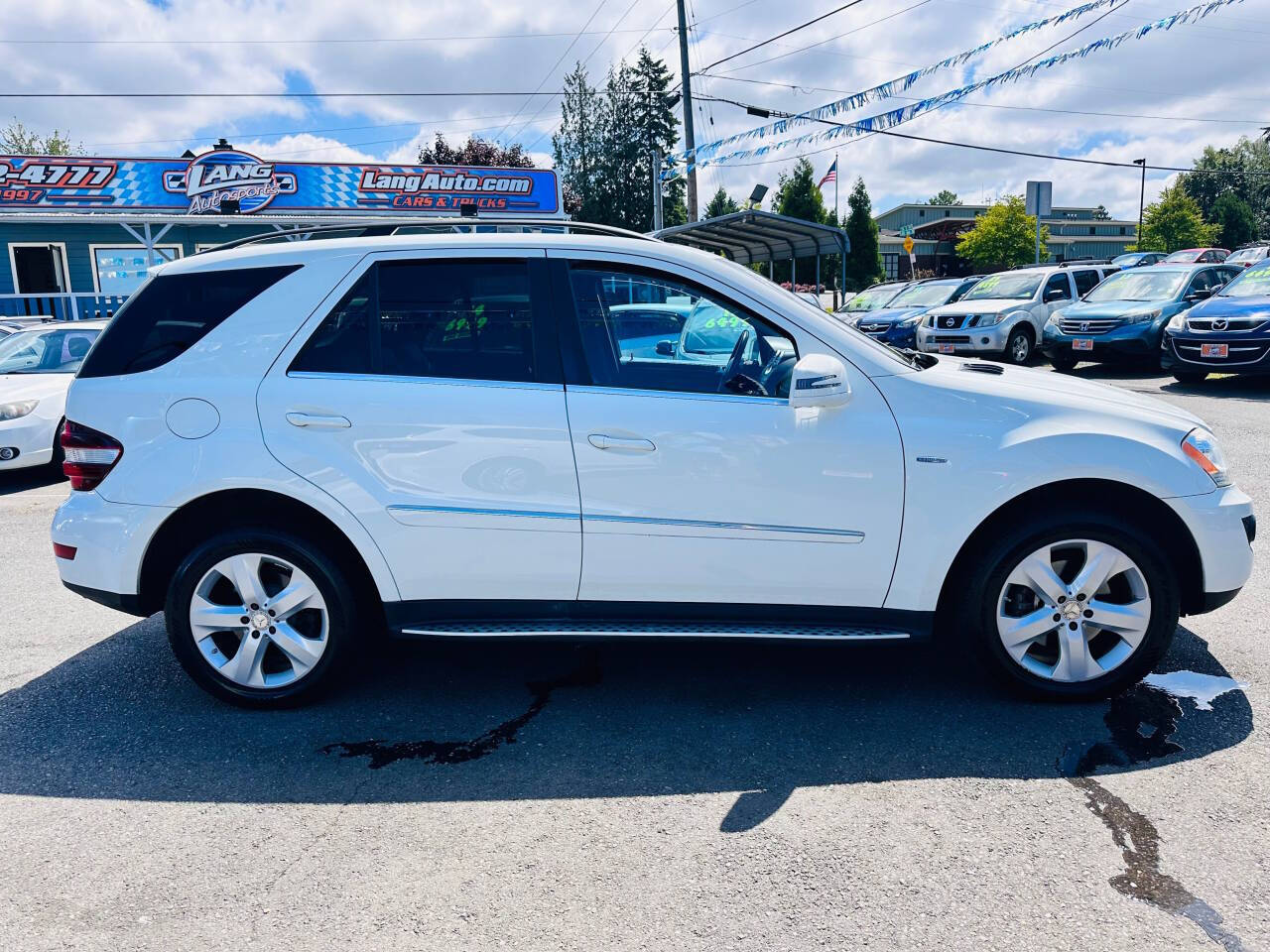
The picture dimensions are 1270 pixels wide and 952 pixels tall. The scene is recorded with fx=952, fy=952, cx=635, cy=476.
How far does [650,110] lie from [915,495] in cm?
5597

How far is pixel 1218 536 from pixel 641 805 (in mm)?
2327

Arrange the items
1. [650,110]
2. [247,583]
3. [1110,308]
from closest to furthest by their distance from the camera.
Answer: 1. [247,583]
2. [1110,308]
3. [650,110]

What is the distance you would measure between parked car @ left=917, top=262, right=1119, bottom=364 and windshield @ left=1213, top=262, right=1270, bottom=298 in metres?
3.20

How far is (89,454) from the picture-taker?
3.66 m

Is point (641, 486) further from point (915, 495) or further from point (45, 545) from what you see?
point (45, 545)

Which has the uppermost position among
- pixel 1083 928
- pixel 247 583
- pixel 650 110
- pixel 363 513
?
pixel 650 110

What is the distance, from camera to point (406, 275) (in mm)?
3678

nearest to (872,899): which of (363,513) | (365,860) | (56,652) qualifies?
(365,860)

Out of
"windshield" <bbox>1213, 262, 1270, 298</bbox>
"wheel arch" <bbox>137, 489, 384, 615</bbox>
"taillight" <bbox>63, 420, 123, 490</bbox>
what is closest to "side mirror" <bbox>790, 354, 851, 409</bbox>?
"wheel arch" <bbox>137, 489, 384, 615</bbox>

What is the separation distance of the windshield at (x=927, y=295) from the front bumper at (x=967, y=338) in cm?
326

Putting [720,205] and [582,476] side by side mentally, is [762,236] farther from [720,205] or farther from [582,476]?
[720,205]

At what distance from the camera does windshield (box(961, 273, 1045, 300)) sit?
1672 cm

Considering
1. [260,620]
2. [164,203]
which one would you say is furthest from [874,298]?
[260,620]

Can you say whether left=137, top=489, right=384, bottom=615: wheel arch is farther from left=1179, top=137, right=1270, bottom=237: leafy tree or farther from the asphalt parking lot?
left=1179, top=137, right=1270, bottom=237: leafy tree
